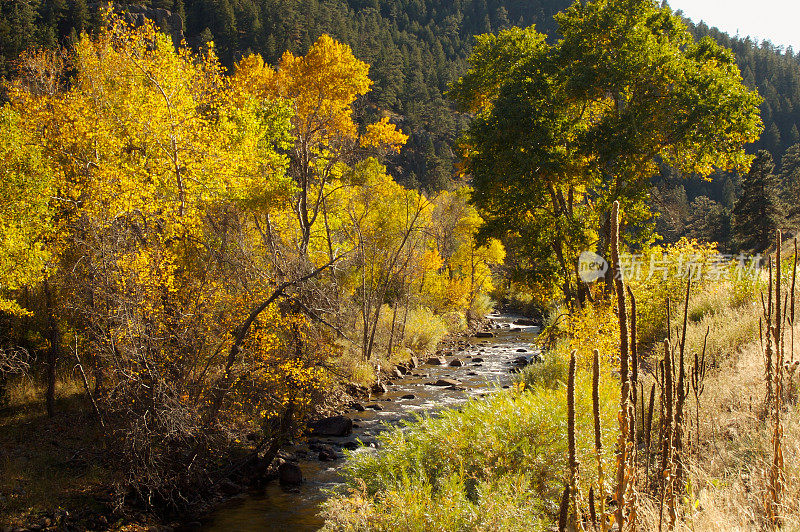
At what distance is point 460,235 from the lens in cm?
3741

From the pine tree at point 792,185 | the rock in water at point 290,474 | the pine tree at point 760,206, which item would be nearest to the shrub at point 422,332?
the rock in water at point 290,474

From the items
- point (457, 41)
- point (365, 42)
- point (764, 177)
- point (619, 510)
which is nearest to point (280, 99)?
point (619, 510)

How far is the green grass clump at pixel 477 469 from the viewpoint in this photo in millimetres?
6016

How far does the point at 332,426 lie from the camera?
14.8 metres

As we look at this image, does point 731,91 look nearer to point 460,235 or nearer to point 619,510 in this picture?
point 619,510

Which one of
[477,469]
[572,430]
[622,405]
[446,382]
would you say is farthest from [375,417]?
[622,405]

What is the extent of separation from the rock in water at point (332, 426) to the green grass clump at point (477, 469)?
611 cm

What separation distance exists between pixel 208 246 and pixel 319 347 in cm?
342

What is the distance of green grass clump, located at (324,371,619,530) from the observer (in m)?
6.02

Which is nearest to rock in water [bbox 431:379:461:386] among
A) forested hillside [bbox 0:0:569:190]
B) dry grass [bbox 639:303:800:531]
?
dry grass [bbox 639:303:800:531]

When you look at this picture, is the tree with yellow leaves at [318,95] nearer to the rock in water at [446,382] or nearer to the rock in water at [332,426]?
the rock in water at [332,426]

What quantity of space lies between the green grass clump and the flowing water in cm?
99

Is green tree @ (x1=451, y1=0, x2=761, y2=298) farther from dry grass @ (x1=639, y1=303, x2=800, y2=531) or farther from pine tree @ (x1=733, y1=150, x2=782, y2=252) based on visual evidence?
pine tree @ (x1=733, y1=150, x2=782, y2=252)

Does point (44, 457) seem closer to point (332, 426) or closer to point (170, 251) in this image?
point (170, 251)
